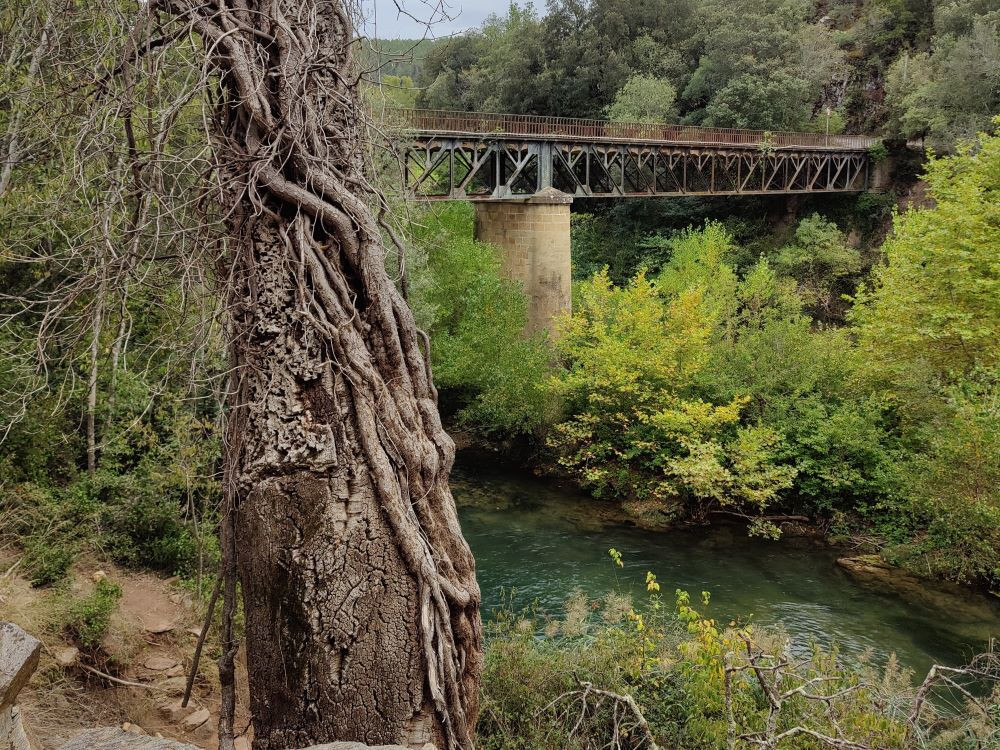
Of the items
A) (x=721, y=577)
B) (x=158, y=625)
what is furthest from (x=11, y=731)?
(x=721, y=577)

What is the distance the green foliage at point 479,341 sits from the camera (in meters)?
19.1

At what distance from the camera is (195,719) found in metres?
6.20

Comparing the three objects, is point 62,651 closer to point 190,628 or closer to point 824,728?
point 190,628

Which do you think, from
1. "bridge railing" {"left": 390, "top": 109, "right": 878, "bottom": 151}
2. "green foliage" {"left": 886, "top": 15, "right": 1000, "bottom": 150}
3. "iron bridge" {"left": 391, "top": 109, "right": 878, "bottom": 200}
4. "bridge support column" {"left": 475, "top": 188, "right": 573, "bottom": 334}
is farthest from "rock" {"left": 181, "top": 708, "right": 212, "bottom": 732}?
"green foliage" {"left": 886, "top": 15, "right": 1000, "bottom": 150}

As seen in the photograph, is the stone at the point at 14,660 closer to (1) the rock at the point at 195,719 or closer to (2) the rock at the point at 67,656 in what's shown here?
(1) the rock at the point at 195,719

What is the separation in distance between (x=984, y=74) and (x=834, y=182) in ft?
23.9

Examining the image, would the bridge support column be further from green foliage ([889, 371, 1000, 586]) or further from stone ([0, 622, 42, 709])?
stone ([0, 622, 42, 709])

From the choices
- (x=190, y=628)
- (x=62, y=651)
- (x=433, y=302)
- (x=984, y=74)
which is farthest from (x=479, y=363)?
(x=984, y=74)

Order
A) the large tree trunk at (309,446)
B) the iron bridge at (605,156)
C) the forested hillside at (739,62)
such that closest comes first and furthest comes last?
1. the large tree trunk at (309,446)
2. the iron bridge at (605,156)
3. the forested hillside at (739,62)

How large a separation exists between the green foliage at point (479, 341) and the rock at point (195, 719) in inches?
483

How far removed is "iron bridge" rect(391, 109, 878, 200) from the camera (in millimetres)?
21734

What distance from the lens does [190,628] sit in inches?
305

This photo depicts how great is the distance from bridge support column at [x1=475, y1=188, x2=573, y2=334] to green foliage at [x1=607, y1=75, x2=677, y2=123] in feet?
44.6

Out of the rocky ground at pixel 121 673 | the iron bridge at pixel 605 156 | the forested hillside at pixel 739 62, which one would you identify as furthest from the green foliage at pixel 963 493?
the forested hillside at pixel 739 62
